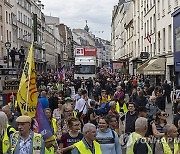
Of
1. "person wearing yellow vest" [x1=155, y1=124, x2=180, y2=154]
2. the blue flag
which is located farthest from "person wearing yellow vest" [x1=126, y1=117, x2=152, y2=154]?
the blue flag

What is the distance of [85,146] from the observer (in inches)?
249

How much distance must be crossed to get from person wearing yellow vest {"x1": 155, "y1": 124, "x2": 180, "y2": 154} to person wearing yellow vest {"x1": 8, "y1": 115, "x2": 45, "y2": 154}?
178cm

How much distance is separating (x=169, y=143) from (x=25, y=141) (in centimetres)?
225

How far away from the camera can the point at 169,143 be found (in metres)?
6.87

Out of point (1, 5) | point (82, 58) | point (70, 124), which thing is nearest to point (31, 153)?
point (70, 124)

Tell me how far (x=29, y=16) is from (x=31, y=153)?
244 ft

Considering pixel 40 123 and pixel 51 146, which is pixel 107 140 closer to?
pixel 51 146

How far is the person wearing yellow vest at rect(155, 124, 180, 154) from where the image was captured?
6.65 meters

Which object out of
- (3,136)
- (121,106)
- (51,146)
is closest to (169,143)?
(51,146)

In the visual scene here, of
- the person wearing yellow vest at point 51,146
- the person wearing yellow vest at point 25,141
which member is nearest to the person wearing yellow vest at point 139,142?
the person wearing yellow vest at point 51,146

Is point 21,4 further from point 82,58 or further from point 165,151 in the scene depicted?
point 165,151

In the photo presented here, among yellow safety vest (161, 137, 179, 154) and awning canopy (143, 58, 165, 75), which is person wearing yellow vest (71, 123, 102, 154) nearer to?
yellow safety vest (161, 137, 179, 154)

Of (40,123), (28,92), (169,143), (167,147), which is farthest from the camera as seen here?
(28,92)

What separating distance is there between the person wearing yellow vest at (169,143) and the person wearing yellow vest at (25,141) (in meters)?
1.78
